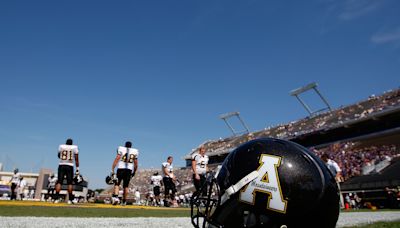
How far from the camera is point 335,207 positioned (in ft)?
7.63

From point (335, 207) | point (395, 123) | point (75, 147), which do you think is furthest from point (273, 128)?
point (335, 207)

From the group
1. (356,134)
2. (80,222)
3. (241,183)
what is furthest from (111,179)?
(356,134)

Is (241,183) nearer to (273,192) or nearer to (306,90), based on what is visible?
(273,192)

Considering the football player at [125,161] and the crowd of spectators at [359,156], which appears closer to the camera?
the football player at [125,161]

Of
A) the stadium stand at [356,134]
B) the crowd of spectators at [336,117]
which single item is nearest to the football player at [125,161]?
the stadium stand at [356,134]

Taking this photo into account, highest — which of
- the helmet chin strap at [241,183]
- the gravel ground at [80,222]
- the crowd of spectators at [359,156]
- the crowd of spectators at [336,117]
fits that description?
the crowd of spectators at [336,117]

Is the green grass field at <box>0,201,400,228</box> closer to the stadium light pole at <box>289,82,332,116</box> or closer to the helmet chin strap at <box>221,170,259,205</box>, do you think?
the helmet chin strap at <box>221,170,259,205</box>

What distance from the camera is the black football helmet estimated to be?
2.18m

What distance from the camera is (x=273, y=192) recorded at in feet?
7.20

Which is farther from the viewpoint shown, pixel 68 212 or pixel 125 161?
pixel 125 161

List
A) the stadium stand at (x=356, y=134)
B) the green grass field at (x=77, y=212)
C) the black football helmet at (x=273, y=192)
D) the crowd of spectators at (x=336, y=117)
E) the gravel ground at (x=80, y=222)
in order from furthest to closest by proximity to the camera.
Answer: the crowd of spectators at (x=336, y=117), the stadium stand at (x=356, y=134), the green grass field at (x=77, y=212), the gravel ground at (x=80, y=222), the black football helmet at (x=273, y=192)

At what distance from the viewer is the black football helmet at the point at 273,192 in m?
2.18

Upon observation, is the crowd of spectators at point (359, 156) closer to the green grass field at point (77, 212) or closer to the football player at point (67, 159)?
the football player at point (67, 159)

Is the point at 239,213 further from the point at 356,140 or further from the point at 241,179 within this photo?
the point at 356,140
